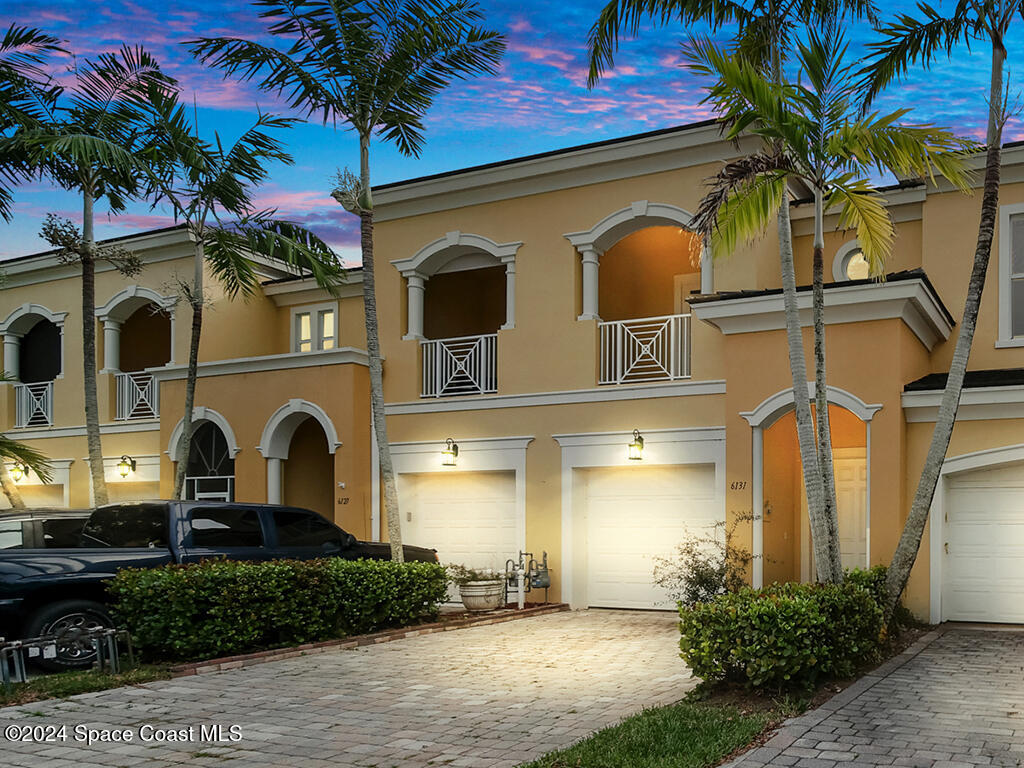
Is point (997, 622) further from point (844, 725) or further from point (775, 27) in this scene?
point (775, 27)

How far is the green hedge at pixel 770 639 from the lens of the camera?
8516 mm

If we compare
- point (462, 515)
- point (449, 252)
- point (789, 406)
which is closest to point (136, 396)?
point (449, 252)

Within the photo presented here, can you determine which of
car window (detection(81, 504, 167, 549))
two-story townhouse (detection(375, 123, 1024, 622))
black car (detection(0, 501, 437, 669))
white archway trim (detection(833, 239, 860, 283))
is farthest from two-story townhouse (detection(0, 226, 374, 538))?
white archway trim (detection(833, 239, 860, 283))

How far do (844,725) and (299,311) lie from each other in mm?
16683

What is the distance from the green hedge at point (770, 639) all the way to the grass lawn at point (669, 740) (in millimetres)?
497

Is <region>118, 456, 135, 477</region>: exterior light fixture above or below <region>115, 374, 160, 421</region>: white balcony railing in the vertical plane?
below

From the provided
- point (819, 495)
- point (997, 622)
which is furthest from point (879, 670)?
point (997, 622)

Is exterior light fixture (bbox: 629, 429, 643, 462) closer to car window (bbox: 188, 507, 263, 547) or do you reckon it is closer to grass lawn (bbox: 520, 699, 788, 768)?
car window (bbox: 188, 507, 263, 547)

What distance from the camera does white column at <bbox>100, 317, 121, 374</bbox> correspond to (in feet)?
75.8

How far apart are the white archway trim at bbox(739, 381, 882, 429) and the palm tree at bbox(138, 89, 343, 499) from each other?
723 centimetres

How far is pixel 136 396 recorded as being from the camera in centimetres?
2273

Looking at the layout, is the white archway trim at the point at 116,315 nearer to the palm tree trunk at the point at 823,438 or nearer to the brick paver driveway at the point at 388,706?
the brick paver driveway at the point at 388,706

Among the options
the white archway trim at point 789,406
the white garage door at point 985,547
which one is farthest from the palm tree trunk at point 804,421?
the white garage door at point 985,547

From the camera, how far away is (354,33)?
44.9 ft
